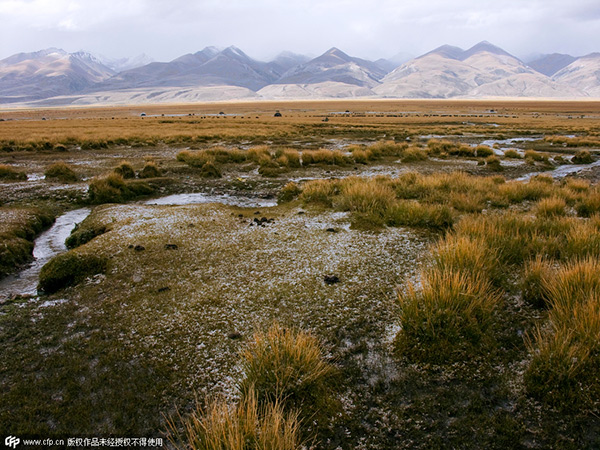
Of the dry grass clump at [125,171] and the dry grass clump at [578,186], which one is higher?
the dry grass clump at [125,171]

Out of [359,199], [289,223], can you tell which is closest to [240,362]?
[289,223]

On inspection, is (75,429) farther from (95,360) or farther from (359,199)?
(359,199)

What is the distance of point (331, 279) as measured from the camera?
20.2 ft

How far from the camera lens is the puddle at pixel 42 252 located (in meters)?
6.52

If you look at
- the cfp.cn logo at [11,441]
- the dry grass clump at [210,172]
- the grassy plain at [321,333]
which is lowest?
the cfp.cn logo at [11,441]

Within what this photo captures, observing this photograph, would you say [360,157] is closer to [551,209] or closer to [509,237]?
[551,209]

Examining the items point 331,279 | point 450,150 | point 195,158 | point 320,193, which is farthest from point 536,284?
point 450,150

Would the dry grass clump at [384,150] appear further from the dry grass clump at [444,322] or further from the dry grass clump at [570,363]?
the dry grass clump at [570,363]

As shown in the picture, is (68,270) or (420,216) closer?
(68,270)

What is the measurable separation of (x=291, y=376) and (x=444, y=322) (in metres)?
2.09

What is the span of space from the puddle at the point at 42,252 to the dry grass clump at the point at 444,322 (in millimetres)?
Result: 6358

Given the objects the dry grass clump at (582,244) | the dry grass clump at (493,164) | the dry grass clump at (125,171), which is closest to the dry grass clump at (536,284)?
the dry grass clump at (582,244)

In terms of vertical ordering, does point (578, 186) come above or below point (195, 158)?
below

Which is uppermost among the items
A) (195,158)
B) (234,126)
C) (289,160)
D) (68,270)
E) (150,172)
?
(234,126)
